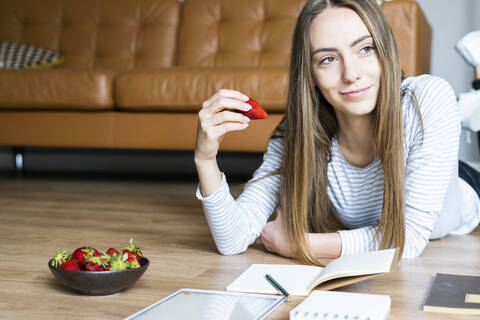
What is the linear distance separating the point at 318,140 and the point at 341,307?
0.61 m

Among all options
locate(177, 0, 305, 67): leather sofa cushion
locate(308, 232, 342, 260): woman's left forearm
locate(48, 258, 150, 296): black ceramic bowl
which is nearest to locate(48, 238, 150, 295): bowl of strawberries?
locate(48, 258, 150, 296): black ceramic bowl

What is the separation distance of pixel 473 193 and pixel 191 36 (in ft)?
7.27

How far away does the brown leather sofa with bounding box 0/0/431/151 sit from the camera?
8.57 feet

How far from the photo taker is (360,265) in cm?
100

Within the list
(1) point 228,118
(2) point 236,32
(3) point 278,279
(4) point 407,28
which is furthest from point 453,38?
(3) point 278,279

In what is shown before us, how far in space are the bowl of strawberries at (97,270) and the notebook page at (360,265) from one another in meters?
0.34

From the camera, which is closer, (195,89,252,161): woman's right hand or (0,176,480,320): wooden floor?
(0,176,480,320): wooden floor

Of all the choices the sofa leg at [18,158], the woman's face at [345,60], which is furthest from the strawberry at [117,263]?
the sofa leg at [18,158]

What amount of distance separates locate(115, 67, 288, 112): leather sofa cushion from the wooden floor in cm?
43

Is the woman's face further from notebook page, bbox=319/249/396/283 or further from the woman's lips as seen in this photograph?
notebook page, bbox=319/249/396/283

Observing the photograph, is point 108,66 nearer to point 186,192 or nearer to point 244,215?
point 186,192

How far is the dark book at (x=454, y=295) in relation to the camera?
2.98ft

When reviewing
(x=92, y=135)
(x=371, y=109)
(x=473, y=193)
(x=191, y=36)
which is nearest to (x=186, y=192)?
(x=92, y=135)

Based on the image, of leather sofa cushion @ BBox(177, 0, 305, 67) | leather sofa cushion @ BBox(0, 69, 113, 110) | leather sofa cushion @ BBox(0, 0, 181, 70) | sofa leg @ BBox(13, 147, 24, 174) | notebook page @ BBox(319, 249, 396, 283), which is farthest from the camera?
sofa leg @ BBox(13, 147, 24, 174)
